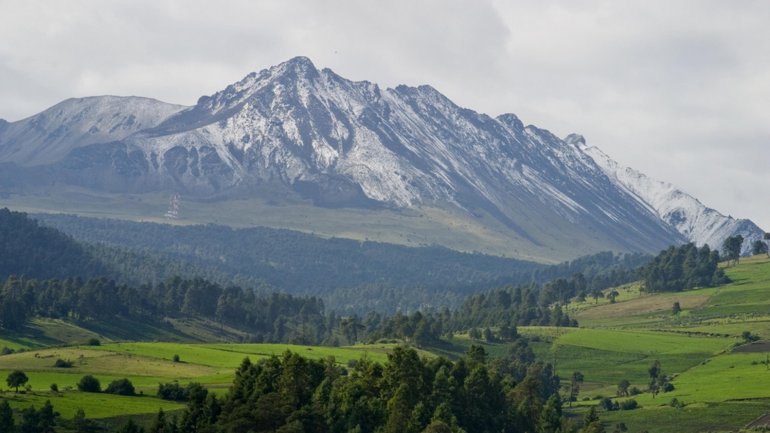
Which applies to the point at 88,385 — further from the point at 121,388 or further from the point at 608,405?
the point at 608,405

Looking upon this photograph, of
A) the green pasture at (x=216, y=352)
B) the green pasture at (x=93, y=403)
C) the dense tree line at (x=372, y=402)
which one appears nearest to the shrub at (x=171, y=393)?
the green pasture at (x=93, y=403)

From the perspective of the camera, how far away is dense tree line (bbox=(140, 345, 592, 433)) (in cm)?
10962

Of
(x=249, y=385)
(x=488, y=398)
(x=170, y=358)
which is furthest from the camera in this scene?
(x=170, y=358)

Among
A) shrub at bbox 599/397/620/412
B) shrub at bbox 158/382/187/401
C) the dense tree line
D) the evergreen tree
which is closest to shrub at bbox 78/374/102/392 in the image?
shrub at bbox 158/382/187/401

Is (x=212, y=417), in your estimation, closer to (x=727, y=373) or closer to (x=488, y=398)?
(x=488, y=398)

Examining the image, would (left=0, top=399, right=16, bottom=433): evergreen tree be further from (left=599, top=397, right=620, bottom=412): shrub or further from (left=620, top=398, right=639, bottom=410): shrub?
(left=599, top=397, right=620, bottom=412): shrub

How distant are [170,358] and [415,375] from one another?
179 feet

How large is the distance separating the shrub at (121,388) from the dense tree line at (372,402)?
16.0 meters

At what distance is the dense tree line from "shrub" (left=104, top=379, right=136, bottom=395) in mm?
16049

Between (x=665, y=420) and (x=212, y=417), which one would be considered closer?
(x=212, y=417)

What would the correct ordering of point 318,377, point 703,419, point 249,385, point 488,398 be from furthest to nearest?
point 703,419, point 488,398, point 318,377, point 249,385

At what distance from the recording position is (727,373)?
18462cm

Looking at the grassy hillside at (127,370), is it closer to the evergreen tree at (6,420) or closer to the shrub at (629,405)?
the evergreen tree at (6,420)

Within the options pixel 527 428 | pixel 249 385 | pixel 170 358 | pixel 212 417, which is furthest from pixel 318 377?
pixel 170 358
